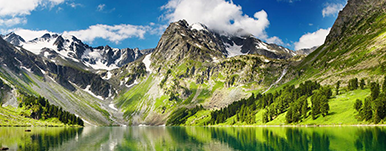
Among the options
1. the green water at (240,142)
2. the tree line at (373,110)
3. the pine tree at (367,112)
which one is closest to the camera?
the green water at (240,142)

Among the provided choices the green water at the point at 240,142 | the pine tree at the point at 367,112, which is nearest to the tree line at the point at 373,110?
the pine tree at the point at 367,112

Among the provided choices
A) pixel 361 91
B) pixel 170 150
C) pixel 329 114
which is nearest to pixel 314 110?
pixel 329 114

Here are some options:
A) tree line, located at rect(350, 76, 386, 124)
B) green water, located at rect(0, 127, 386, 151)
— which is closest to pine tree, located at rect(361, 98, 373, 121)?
tree line, located at rect(350, 76, 386, 124)

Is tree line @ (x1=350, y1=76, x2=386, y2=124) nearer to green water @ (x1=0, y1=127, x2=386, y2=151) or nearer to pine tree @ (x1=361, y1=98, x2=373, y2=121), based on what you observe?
pine tree @ (x1=361, y1=98, x2=373, y2=121)

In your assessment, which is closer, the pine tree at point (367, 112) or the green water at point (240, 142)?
the green water at point (240, 142)

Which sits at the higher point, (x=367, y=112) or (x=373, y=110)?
(x=373, y=110)

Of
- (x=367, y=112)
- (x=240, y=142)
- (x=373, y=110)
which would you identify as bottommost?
(x=240, y=142)

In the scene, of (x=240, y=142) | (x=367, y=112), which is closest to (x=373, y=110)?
(x=367, y=112)

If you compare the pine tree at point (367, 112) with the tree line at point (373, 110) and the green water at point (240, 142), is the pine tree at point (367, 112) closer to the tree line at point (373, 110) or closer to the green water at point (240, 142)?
the tree line at point (373, 110)

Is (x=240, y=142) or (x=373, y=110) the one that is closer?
(x=240, y=142)

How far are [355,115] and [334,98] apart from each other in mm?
47462

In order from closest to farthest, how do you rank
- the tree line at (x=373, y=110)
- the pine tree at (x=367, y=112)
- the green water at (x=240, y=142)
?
1. the green water at (x=240, y=142)
2. the tree line at (x=373, y=110)
3. the pine tree at (x=367, y=112)

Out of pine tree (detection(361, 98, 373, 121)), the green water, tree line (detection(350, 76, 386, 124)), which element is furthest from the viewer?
pine tree (detection(361, 98, 373, 121))

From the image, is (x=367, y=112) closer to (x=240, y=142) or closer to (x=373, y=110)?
(x=373, y=110)
